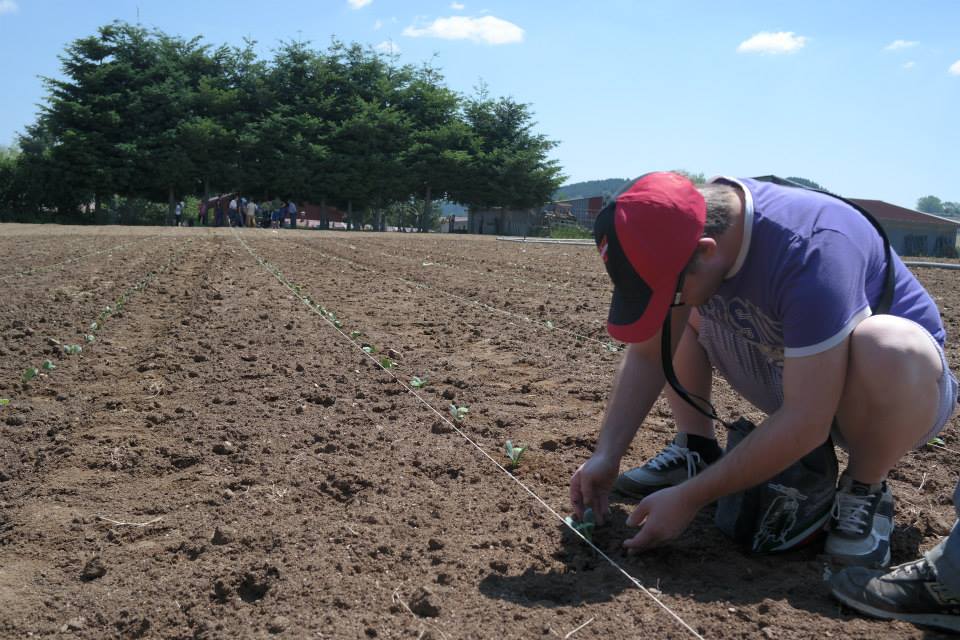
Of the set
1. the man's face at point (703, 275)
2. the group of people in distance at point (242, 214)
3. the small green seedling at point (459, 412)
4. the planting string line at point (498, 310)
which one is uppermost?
the group of people in distance at point (242, 214)

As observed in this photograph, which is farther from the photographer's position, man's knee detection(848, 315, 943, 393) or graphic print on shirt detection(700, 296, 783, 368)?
graphic print on shirt detection(700, 296, 783, 368)

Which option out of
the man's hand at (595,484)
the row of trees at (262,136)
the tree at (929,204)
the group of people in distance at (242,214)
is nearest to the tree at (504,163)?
the row of trees at (262,136)

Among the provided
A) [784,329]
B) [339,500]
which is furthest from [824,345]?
[339,500]

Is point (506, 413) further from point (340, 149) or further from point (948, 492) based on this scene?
point (340, 149)

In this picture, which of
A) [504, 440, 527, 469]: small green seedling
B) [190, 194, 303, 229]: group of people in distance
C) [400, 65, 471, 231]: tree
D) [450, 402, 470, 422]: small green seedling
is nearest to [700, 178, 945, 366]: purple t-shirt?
[504, 440, 527, 469]: small green seedling

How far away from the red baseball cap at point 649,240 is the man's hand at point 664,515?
0.43 meters

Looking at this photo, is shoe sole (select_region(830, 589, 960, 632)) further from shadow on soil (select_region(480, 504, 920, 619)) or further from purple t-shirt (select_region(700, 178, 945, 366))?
purple t-shirt (select_region(700, 178, 945, 366))

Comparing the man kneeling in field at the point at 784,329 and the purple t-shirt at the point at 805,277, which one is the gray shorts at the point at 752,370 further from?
the purple t-shirt at the point at 805,277

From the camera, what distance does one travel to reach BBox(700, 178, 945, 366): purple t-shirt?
181cm

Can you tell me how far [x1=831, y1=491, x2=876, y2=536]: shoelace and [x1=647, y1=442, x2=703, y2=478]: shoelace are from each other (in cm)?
54

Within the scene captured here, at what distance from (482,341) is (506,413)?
1786 mm

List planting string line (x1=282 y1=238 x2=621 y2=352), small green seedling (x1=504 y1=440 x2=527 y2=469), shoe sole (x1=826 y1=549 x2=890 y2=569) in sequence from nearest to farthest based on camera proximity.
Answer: shoe sole (x1=826 y1=549 x2=890 y2=569) < small green seedling (x1=504 y1=440 x2=527 y2=469) < planting string line (x1=282 y1=238 x2=621 y2=352)

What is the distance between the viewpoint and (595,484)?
2252 millimetres

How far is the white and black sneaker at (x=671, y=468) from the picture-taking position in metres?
2.67
